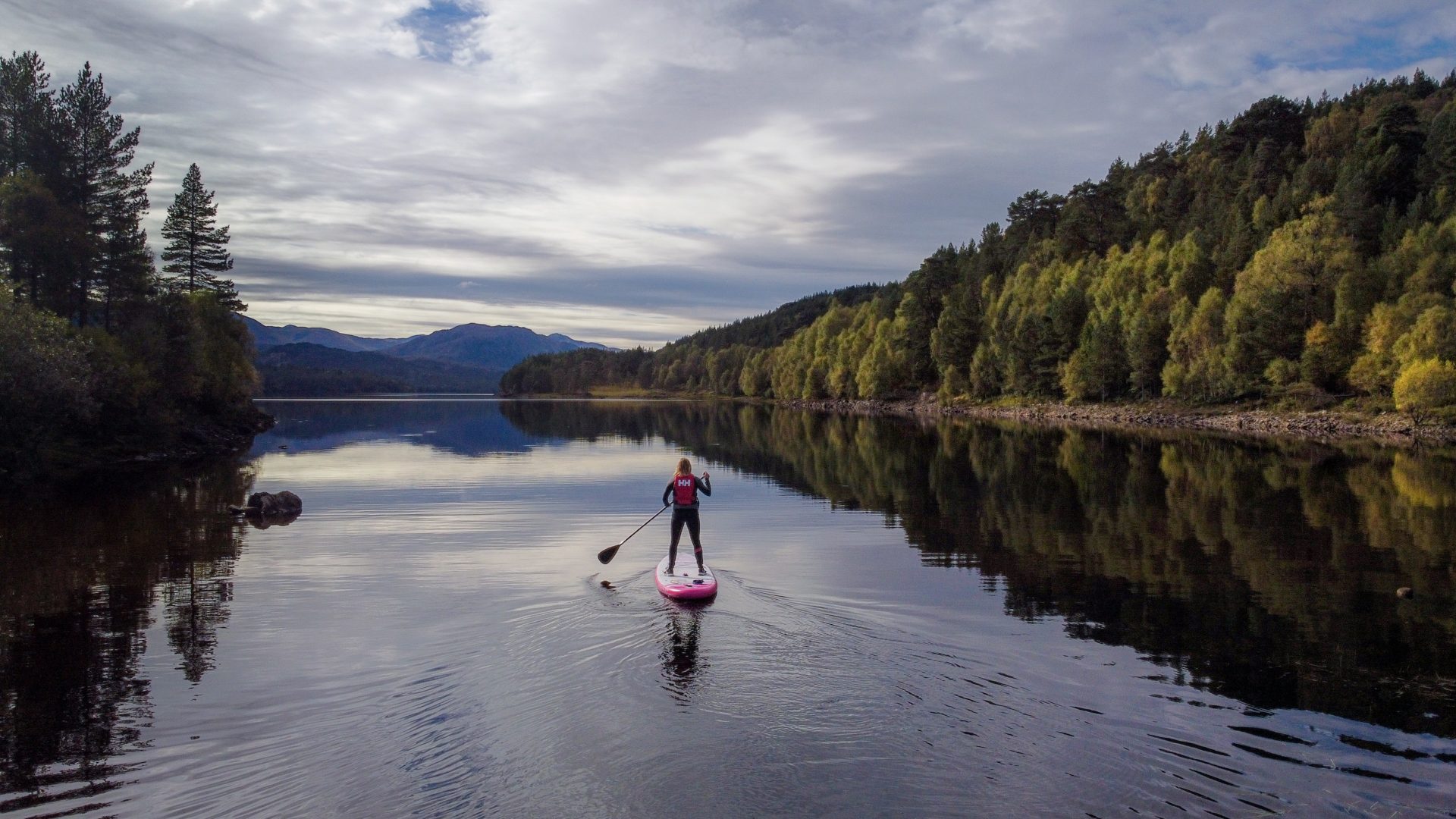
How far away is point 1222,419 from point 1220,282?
69.4ft

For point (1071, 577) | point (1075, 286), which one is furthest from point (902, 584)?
point (1075, 286)

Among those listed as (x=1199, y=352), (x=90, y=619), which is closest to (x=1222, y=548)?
(x=90, y=619)

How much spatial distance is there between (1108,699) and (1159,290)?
91.4 meters

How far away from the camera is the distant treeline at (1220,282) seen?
6794 centimetres

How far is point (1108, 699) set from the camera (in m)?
10.5

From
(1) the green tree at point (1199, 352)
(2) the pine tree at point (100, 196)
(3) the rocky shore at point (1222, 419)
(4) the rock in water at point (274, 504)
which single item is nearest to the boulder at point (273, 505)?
(4) the rock in water at point (274, 504)

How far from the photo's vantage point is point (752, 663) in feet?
39.6

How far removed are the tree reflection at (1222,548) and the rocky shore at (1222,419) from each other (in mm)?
11800

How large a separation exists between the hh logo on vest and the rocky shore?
53199 mm

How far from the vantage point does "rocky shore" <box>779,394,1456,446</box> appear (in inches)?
2286

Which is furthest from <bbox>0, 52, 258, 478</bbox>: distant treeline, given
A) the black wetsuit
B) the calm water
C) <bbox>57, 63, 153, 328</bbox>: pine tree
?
the black wetsuit

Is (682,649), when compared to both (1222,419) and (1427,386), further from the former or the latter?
(1222,419)

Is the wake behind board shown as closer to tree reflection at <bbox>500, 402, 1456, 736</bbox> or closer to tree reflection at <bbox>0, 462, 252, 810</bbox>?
tree reflection at <bbox>500, 402, 1456, 736</bbox>

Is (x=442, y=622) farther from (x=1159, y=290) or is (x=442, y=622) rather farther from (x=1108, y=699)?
(x=1159, y=290)
